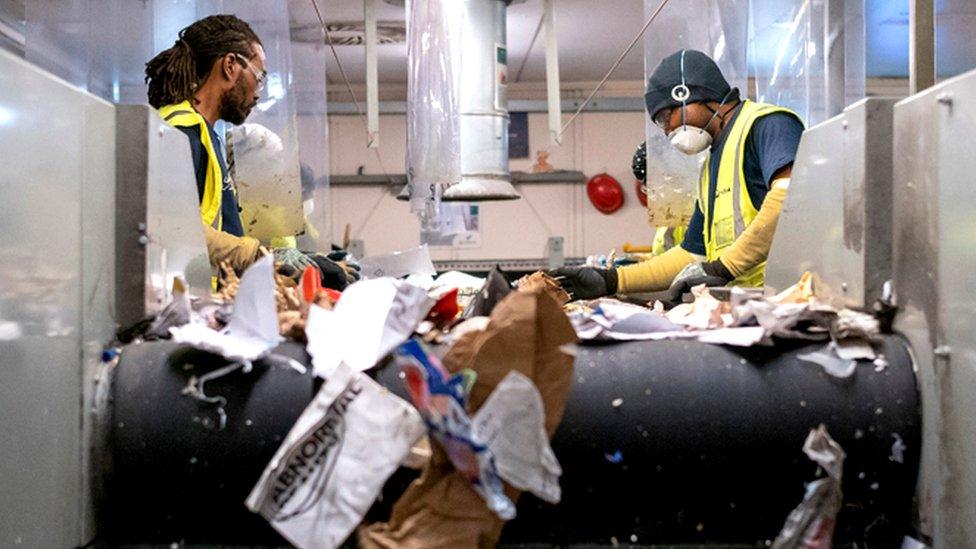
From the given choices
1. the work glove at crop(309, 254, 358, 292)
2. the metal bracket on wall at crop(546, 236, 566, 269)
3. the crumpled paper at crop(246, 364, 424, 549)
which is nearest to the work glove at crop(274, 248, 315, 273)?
the work glove at crop(309, 254, 358, 292)

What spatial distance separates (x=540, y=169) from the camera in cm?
822

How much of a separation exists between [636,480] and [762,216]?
1.45 m

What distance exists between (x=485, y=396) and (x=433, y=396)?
8 centimetres

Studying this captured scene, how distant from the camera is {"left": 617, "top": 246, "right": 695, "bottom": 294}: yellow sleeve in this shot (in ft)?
9.70

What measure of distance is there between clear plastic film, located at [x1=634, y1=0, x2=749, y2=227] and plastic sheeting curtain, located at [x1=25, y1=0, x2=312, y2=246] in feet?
4.51

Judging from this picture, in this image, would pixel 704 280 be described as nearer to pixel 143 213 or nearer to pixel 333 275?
pixel 333 275

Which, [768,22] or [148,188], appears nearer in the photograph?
[148,188]

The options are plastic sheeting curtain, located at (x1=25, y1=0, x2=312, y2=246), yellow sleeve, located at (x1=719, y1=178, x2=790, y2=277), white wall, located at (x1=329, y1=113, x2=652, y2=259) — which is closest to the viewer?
yellow sleeve, located at (x1=719, y1=178, x2=790, y2=277)

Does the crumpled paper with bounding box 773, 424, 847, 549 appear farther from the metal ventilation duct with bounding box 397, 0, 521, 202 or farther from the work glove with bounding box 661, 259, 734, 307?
the metal ventilation duct with bounding box 397, 0, 521, 202

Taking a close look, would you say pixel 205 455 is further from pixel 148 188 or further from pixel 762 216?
pixel 762 216

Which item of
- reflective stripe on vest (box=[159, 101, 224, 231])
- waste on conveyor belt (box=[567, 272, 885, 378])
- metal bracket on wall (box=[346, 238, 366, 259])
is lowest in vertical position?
waste on conveyor belt (box=[567, 272, 885, 378])

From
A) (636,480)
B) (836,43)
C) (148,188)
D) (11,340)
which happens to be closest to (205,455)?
(11,340)

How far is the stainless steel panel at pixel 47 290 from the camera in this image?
0.92m

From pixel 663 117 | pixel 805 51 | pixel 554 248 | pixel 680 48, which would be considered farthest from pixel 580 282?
pixel 554 248
